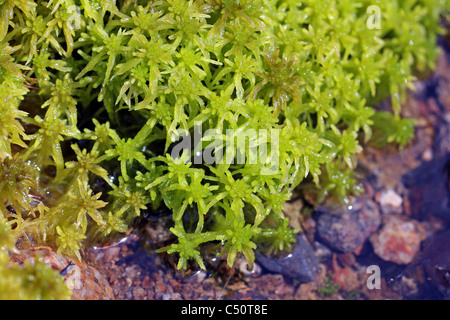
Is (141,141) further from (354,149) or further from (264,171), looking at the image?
(354,149)

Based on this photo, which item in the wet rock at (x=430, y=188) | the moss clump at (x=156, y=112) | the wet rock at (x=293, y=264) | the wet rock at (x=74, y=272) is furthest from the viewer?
the wet rock at (x=430, y=188)

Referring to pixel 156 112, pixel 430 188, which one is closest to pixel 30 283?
pixel 156 112

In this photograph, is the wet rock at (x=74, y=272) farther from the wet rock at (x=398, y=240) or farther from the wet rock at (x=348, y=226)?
the wet rock at (x=398, y=240)

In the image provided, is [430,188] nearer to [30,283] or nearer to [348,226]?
[348,226]

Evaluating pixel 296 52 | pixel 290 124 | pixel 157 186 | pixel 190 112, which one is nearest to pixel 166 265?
pixel 157 186

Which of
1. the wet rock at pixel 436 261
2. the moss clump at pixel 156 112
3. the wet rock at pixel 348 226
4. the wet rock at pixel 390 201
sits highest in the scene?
the moss clump at pixel 156 112

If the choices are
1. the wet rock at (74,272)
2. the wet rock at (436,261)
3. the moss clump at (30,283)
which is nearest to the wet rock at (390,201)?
the wet rock at (436,261)
